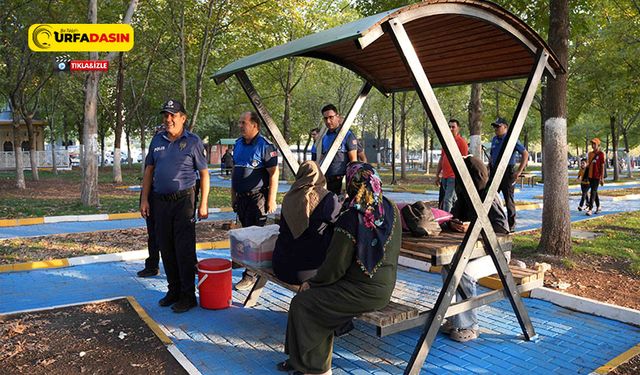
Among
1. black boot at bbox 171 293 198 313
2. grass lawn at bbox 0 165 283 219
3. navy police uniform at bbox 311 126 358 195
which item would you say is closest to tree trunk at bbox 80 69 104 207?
grass lawn at bbox 0 165 283 219

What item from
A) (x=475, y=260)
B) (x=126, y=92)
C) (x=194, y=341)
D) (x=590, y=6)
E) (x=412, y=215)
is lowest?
(x=194, y=341)

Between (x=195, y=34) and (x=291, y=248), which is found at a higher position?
(x=195, y=34)

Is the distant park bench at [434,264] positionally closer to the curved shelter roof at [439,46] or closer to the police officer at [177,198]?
the police officer at [177,198]

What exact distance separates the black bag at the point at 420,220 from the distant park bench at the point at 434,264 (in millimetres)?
66

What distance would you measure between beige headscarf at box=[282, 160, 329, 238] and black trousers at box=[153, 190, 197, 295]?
4.89 ft

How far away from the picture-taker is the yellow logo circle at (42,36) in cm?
1634

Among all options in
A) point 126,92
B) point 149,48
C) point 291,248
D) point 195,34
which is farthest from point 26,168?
point 291,248

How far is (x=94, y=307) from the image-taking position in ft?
17.0

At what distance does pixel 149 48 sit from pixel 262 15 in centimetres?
714

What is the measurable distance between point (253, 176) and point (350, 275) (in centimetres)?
269

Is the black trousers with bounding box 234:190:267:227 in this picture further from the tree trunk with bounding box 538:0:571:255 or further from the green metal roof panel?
the tree trunk with bounding box 538:0:571:255

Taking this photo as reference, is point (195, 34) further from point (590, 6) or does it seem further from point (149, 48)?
point (590, 6)

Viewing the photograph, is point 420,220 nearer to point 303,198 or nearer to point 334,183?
point 303,198

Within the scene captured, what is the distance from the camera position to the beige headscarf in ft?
13.2
